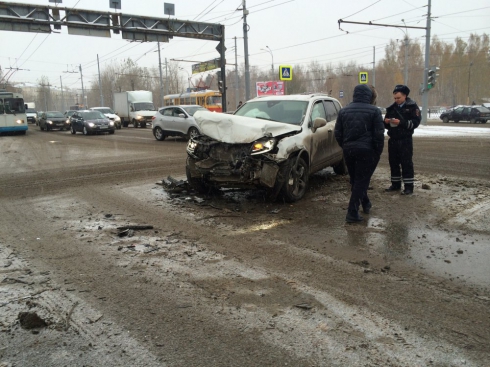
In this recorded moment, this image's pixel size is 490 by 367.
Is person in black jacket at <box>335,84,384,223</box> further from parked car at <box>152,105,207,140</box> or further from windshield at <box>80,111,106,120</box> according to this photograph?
windshield at <box>80,111,106,120</box>

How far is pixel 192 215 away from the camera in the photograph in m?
6.18

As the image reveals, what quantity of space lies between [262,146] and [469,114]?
35344 mm

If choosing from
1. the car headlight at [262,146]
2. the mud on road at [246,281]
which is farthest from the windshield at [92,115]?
the car headlight at [262,146]

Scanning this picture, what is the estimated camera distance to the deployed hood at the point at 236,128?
6.31 metres

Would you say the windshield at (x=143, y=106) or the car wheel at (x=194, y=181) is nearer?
the car wheel at (x=194, y=181)

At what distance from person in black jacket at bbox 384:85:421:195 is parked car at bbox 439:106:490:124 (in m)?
32.2

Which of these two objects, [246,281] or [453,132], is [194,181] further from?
[453,132]

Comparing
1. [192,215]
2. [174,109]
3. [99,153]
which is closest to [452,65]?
[174,109]

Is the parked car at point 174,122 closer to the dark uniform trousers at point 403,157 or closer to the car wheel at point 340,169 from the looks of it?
the car wheel at point 340,169

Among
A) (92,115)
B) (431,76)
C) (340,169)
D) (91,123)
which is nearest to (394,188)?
(340,169)

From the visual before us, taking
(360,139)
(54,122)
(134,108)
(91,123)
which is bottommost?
(360,139)

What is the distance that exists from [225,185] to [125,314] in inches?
142

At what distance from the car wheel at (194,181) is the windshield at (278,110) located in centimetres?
158

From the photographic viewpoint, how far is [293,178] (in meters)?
6.62
